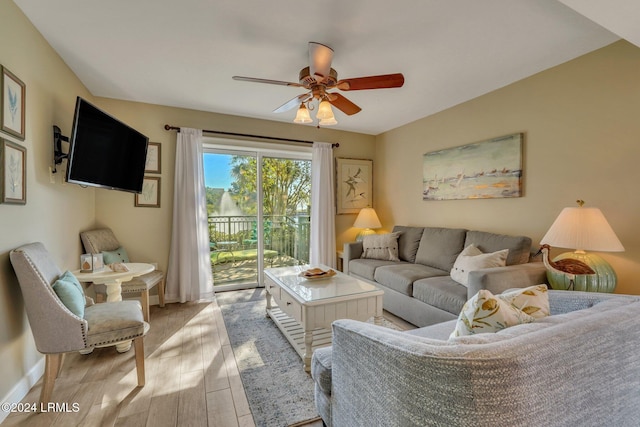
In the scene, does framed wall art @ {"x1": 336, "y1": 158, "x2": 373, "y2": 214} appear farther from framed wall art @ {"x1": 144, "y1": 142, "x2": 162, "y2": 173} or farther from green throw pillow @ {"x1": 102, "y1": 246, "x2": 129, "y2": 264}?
green throw pillow @ {"x1": 102, "y1": 246, "x2": 129, "y2": 264}

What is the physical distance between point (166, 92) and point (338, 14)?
2185 mm

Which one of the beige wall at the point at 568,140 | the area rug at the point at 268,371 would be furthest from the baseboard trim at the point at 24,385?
the beige wall at the point at 568,140

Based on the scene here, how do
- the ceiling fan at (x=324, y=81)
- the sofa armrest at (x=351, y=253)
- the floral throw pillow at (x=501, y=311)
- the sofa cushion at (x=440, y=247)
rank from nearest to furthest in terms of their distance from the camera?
the floral throw pillow at (x=501, y=311), the ceiling fan at (x=324, y=81), the sofa cushion at (x=440, y=247), the sofa armrest at (x=351, y=253)

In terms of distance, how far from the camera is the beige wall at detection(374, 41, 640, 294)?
6.77 ft

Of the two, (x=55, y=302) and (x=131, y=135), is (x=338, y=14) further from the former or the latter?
(x=55, y=302)

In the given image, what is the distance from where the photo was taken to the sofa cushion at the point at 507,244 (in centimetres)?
248

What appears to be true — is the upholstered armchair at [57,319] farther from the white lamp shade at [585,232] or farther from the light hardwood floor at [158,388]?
the white lamp shade at [585,232]

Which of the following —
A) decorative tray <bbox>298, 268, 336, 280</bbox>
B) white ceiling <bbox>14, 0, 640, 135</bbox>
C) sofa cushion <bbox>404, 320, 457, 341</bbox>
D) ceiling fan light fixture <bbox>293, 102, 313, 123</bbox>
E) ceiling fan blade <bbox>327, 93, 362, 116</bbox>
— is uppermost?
white ceiling <bbox>14, 0, 640, 135</bbox>

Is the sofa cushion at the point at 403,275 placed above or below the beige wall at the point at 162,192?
below

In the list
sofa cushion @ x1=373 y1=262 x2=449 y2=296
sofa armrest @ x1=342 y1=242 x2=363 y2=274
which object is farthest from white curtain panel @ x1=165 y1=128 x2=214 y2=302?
sofa cushion @ x1=373 y1=262 x2=449 y2=296

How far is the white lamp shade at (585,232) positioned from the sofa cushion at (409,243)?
1.66 metres

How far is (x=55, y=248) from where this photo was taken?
224cm

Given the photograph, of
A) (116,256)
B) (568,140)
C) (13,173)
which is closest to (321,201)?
(116,256)

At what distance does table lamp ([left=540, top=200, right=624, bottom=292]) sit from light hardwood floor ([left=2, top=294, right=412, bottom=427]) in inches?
79.4
